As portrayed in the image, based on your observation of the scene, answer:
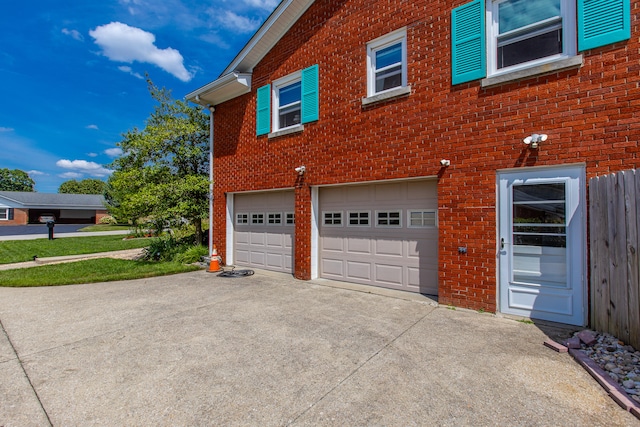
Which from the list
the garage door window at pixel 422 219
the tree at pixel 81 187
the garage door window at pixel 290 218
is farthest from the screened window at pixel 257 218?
the tree at pixel 81 187

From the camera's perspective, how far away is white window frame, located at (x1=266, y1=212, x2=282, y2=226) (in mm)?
8891

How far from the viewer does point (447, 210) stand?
5617 mm

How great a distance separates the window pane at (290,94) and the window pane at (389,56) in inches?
96.3

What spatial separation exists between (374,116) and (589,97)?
347 centimetres

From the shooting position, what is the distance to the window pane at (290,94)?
838cm

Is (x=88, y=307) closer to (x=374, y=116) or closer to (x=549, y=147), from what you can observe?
(x=374, y=116)

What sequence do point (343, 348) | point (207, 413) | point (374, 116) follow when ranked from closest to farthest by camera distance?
point (207, 413) < point (343, 348) < point (374, 116)

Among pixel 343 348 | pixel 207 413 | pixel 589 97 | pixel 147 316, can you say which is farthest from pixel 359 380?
pixel 589 97

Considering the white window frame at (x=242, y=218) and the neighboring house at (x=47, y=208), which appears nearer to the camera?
the white window frame at (x=242, y=218)

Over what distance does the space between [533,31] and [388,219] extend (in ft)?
13.3

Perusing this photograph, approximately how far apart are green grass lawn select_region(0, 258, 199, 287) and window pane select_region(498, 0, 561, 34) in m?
9.56

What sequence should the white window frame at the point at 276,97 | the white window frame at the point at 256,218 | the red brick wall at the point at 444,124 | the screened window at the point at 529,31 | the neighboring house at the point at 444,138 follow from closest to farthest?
the red brick wall at the point at 444,124 → the neighboring house at the point at 444,138 → the screened window at the point at 529,31 → the white window frame at the point at 276,97 → the white window frame at the point at 256,218

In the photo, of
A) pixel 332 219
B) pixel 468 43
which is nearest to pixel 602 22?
pixel 468 43

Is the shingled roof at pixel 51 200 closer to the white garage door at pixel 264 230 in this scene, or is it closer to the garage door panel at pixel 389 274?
the white garage door at pixel 264 230
